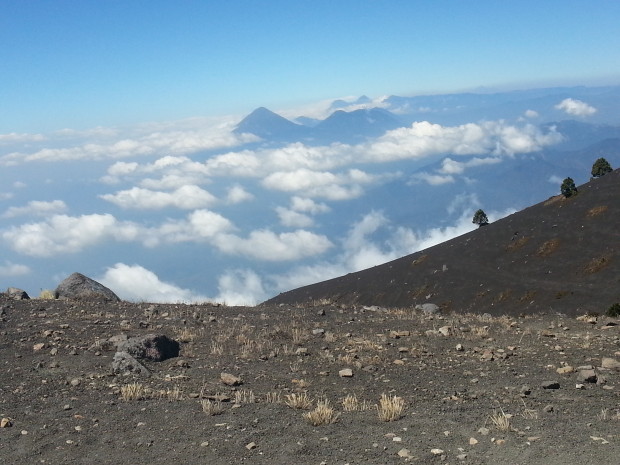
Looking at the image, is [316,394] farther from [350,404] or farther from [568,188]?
[568,188]

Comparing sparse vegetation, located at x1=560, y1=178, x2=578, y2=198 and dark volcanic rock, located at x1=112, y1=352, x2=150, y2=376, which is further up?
dark volcanic rock, located at x1=112, y1=352, x2=150, y2=376

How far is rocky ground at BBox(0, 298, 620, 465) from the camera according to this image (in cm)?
743

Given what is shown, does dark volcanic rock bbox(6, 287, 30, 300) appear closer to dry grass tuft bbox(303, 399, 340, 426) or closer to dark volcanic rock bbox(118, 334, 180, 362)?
dark volcanic rock bbox(118, 334, 180, 362)

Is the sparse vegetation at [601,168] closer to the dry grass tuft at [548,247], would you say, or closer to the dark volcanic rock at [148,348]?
the dry grass tuft at [548,247]

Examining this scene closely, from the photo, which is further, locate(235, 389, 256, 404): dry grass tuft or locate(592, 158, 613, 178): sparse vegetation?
locate(592, 158, 613, 178): sparse vegetation

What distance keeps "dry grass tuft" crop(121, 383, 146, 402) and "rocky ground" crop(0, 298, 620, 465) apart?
0.06 metres

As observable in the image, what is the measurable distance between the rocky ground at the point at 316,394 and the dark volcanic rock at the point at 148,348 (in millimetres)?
193

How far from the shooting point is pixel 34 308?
60.5 ft

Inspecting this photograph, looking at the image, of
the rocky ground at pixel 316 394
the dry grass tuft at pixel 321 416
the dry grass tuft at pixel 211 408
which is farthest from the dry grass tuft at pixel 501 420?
the dry grass tuft at pixel 211 408

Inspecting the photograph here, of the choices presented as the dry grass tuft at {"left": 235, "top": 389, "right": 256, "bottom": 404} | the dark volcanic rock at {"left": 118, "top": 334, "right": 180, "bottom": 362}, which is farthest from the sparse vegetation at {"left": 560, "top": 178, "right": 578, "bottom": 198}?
the dry grass tuft at {"left": 235, "top": 389, "right": 256, "bottom": 404}

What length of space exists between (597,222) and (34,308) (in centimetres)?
4798

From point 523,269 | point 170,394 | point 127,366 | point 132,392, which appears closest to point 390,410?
point 170,394

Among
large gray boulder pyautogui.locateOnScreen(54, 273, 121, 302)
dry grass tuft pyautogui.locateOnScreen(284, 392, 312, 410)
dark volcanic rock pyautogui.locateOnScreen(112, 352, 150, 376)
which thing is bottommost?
large gray boulder pyautogui.locateOnScreen(54, 273, 121, 302)

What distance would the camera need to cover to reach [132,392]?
975cm
